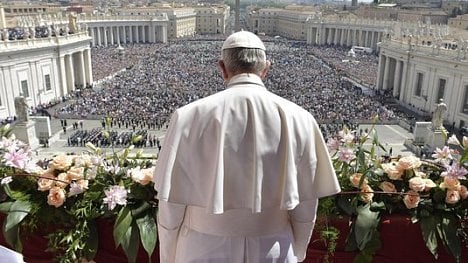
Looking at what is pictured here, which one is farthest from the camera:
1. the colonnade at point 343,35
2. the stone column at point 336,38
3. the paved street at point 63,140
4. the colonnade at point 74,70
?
the stone column at point 336,38

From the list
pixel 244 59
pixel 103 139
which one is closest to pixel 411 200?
pixel 244 59

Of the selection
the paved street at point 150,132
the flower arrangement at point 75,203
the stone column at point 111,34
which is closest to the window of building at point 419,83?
the paved street at point 150,132

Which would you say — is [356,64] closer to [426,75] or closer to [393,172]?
[426,75]

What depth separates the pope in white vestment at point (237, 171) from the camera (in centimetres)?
225

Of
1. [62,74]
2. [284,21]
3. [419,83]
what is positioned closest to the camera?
[419,83]

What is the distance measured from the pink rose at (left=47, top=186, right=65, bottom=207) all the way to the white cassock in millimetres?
1441

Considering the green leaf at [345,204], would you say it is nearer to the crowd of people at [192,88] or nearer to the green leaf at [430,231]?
the green leaf at [430,231]

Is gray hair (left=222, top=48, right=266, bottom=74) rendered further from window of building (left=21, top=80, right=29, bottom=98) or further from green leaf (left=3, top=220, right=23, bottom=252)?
window of building (left=21, top=80, right=29, bottom=98)

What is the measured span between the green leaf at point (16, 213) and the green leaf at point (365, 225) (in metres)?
2.78

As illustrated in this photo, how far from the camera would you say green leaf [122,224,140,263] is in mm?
3465

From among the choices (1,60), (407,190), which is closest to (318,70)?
(1,60)

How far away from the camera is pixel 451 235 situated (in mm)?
3551

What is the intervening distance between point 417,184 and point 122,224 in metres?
2.44

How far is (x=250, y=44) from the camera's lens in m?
2.30
